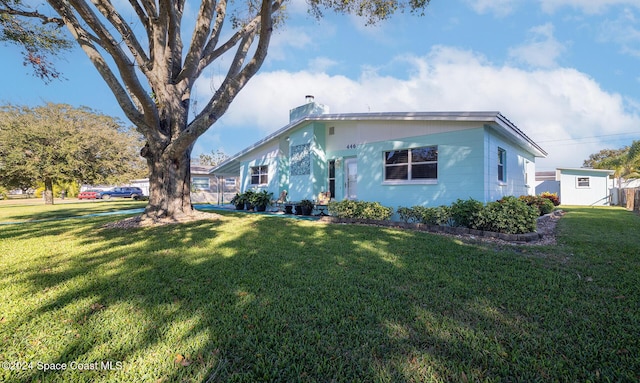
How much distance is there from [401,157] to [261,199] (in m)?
7.85

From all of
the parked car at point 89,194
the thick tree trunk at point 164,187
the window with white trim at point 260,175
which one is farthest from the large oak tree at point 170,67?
the parked car at point 89,194

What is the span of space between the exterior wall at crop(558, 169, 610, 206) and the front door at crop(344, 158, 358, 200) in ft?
64.6

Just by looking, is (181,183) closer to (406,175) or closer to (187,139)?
(187,139)

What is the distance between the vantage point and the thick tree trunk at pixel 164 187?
30.6ft

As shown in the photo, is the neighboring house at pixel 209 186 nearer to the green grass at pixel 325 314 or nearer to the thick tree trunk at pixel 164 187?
the thick tree trunk at pixel 164 187

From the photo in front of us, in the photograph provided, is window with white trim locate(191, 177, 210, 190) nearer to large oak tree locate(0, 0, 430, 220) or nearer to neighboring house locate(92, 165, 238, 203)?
neighboring house locate(92, 165, 238, 203)

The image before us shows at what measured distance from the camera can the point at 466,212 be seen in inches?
298

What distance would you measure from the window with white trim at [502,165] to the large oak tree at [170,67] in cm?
587

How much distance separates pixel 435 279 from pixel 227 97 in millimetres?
7351

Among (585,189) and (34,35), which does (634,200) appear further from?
(34,35)

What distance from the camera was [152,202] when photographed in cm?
944

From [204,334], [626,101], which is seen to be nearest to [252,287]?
[204,334]

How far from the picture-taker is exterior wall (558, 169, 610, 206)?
71.3ft

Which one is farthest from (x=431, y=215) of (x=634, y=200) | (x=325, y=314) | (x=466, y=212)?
(x=634, y=200)
